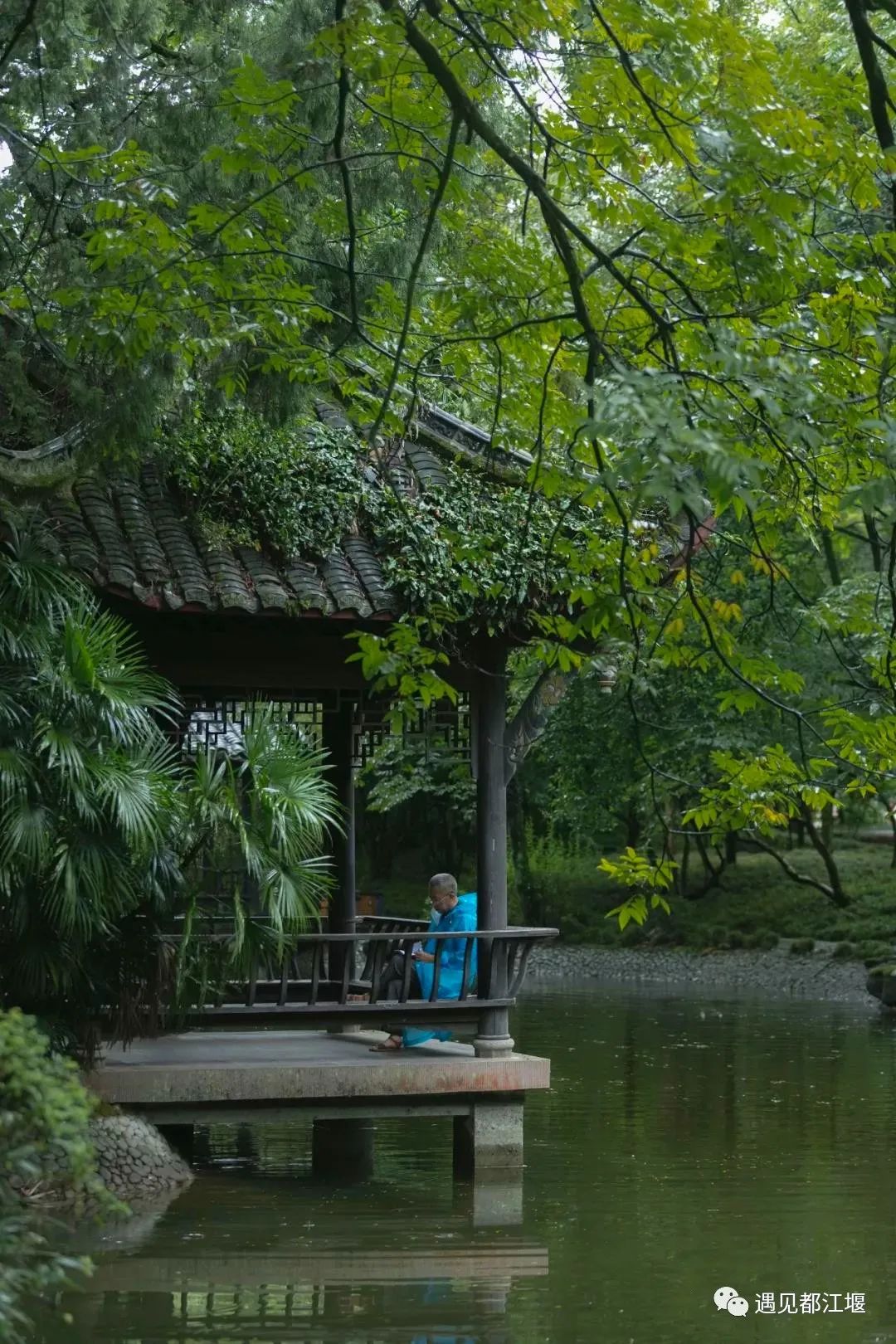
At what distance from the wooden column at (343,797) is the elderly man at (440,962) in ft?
6.29

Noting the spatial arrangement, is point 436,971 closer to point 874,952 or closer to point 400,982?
point 400,982

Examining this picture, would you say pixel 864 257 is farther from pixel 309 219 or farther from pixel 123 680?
pixel 123 680

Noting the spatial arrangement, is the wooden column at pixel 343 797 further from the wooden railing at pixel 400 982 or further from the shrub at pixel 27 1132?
the shrub at pixel 27 1132

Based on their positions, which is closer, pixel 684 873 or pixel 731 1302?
pixel 731 1302

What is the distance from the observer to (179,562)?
422 inches

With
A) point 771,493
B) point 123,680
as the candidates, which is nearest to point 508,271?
point 771,493

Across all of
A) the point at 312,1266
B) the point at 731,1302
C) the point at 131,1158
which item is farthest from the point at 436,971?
the point at 731,1302

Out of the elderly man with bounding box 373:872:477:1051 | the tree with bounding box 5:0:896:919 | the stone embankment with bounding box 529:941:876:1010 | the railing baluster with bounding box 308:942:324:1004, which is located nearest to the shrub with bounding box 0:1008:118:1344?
the tree with bounding box 5:0:896:919

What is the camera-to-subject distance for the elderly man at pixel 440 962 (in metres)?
11.6

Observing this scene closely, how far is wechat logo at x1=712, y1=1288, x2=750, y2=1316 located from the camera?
813cm

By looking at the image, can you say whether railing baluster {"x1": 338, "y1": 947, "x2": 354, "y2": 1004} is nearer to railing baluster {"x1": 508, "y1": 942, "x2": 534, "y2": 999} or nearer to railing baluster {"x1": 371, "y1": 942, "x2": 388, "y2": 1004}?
railing baluster {"x1": 371, "y1": 942, "x2": 388, "y2": 1004}

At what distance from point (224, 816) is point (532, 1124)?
5444 mm

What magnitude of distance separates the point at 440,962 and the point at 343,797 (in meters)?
2.87

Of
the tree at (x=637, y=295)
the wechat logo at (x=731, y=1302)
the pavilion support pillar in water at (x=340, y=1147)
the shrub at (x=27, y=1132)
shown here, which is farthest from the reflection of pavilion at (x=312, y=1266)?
the shrub at (x=27, y=1132)
